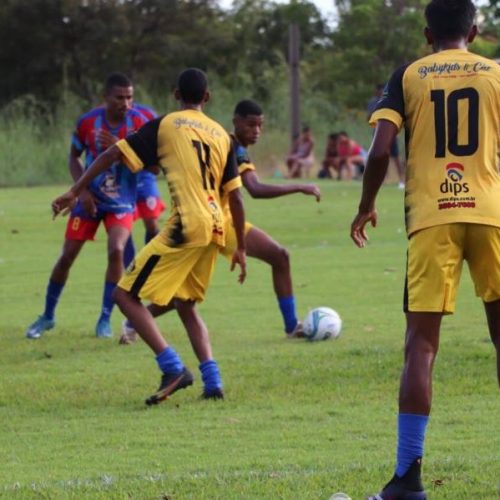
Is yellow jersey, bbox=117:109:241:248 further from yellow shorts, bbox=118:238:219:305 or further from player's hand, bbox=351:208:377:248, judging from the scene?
player's hand, bbox=351:208:377:248

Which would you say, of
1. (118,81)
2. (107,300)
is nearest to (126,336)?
(107,300)

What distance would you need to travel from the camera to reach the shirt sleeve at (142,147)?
898 cm

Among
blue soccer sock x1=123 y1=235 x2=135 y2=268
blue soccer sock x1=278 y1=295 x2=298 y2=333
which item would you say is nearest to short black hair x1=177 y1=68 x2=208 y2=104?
blue soccer sock x1=278 y1=295 x2=298 y2=333

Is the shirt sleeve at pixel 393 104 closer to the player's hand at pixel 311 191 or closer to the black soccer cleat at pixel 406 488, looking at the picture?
the black soccer cleat at pixel 406 488

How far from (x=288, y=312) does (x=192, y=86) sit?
3311 millimetres

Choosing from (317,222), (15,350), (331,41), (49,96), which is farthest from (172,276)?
(331,41)

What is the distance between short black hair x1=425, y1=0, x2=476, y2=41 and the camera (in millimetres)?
6098

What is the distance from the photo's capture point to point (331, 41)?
62.5m

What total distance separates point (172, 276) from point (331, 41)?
54.4 m

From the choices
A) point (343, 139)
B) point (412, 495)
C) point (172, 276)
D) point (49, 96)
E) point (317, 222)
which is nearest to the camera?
point (412, 495)

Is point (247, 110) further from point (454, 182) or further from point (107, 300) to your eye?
point (454, 182)

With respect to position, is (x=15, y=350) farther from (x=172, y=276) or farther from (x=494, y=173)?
(x=494, y=173)

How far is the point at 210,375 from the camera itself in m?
9.20

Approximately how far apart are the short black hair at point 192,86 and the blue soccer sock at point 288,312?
10.3 ft
